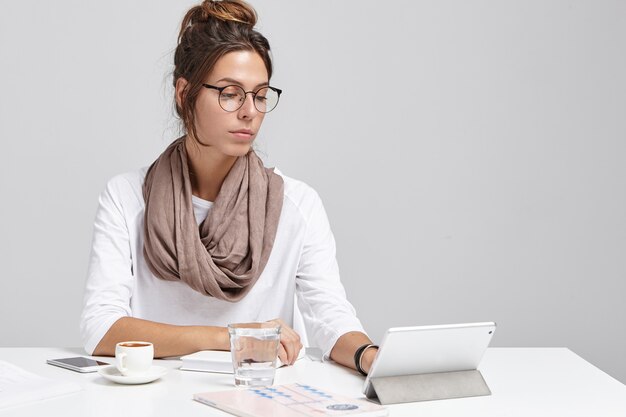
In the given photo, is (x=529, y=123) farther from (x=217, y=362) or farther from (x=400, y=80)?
(x=217, y=362)

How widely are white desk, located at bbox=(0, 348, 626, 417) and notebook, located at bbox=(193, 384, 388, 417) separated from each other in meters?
0.03

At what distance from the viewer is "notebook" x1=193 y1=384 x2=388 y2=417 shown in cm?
119

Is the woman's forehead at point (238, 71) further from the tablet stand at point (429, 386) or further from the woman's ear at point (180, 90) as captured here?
the tablet stand at point (429, 386)

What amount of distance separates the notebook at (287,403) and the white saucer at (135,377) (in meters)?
0.12

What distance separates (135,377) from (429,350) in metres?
0.48

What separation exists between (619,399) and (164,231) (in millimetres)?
1057

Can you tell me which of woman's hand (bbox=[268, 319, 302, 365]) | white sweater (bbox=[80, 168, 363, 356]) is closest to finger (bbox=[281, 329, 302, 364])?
woman's hand (bbox=[268, 319, 302, 365])

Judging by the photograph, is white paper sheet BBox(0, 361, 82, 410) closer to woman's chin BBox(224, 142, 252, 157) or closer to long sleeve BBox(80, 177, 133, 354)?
long sleeve BBox(80, 177, 133, 354)

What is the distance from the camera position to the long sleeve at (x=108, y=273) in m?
1.74

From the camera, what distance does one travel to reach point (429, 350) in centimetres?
136

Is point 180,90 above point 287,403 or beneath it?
above

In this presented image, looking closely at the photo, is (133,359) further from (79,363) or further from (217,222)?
(217,222)

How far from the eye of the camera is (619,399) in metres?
1.38

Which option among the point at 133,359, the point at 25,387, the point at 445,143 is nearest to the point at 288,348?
the point at 133,359
